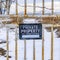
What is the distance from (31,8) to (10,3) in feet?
0.71

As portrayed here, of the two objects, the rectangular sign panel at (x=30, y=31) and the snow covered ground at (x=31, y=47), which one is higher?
the rectangular sign panel at (x=30, y=31)

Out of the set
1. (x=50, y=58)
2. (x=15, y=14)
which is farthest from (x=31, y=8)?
(x=50, y=58)

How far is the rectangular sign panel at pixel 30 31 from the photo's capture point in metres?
2.47

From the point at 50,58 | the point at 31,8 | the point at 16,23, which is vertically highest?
the point at 31,8

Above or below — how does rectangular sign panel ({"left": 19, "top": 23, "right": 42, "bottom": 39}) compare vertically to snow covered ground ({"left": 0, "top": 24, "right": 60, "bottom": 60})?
above

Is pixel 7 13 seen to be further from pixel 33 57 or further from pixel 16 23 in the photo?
pixel 33 57

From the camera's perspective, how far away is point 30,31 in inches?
97.8

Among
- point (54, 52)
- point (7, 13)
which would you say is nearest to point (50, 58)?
point (54, 52)

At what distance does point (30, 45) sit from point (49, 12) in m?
0.39

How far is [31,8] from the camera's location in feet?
8.12

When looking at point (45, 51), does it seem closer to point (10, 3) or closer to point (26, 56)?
point (26, 56)

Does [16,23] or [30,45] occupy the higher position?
[16,23]

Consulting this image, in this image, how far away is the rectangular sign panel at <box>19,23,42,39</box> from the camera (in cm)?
247

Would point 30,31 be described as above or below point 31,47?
above
